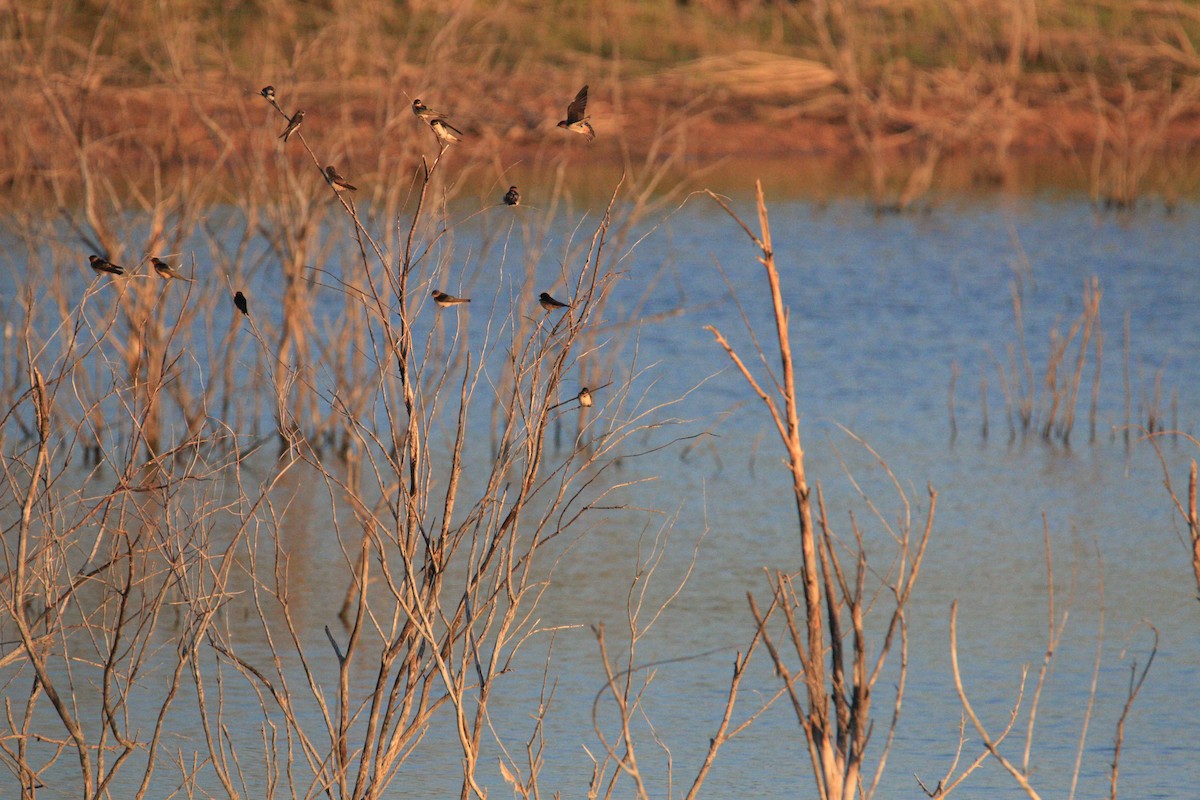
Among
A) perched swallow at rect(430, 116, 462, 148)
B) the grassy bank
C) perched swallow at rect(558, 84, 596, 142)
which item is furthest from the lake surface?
the grassy bank

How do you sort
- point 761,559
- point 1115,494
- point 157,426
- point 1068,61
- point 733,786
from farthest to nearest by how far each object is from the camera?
point 1068,61 < point 157,426 < point 1115,494 < point 761,559 < point 733,786

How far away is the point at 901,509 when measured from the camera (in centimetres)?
757

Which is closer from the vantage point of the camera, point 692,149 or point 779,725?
point 779,725

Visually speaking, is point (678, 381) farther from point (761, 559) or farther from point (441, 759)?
point (441, 759)

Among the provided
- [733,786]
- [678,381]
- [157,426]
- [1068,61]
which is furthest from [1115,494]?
[1068,61]

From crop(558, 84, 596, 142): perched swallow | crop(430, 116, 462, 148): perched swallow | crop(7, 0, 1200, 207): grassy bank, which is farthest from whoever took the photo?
crop(7, 0, 1200, 207): grassy bank

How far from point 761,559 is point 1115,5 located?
64.3 feet

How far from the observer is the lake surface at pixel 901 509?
16.4ft

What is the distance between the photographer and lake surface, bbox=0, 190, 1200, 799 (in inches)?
197

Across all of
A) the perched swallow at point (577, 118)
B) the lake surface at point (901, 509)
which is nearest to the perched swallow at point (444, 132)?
the perched swallow at point (577, 118)

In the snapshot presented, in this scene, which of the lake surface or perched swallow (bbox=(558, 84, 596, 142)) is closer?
perched swallow (bbox=(558, 84, 596, 142))

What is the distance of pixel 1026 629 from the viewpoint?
613 cm

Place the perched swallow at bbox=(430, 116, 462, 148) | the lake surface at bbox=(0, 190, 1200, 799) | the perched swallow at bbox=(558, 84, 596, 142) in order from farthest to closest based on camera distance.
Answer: the lake surface at bbox=(0, 190, 1200, 799)
the perched swallow at bbox=(558, 84, 596, 142)
the perched swallow at bbox=(430, 116, 462, 148)

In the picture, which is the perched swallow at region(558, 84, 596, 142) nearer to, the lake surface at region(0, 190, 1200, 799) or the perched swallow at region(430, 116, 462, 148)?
the perched swallow at region(430, 116, 462, 148)
